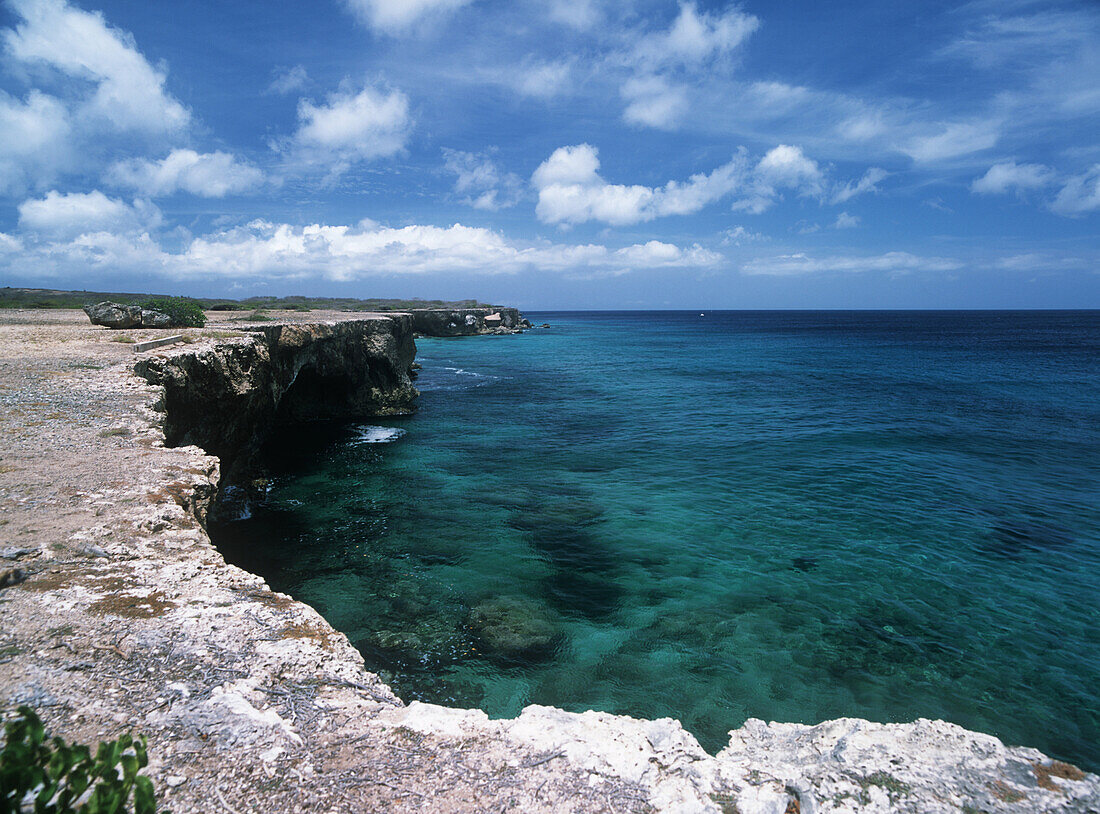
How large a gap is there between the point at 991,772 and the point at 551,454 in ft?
59.6

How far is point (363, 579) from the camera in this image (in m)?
12.2

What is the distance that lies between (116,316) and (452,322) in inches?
2938

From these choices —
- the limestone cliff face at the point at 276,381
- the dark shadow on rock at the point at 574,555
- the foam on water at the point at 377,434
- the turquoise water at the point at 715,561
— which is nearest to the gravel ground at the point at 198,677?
the turquoise water at the point at 715,561

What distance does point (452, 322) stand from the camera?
92.6 meters

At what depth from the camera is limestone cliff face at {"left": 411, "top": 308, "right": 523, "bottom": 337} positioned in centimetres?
8775

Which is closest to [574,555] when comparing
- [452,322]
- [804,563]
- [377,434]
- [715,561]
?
[715,561]

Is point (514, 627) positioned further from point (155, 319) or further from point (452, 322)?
point (452, 322)

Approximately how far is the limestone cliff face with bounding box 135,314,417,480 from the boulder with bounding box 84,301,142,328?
4301 mm

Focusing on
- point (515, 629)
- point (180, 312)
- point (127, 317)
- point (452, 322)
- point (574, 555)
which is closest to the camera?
point (515, 629)

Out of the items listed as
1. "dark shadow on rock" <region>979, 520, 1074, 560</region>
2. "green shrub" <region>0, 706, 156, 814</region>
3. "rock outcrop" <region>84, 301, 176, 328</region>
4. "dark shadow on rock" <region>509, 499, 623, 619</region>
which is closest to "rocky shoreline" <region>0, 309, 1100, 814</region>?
"green shrub" <region>0, 706, 156, 814</region>

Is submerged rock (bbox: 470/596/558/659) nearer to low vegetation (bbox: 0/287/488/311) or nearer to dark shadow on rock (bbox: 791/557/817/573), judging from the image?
dark shadow on rock (bbox: 791/557/817/573)

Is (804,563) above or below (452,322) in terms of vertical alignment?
below

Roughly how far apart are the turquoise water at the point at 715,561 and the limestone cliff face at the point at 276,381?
2.41 metres

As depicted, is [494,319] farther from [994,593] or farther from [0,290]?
[994,593]
